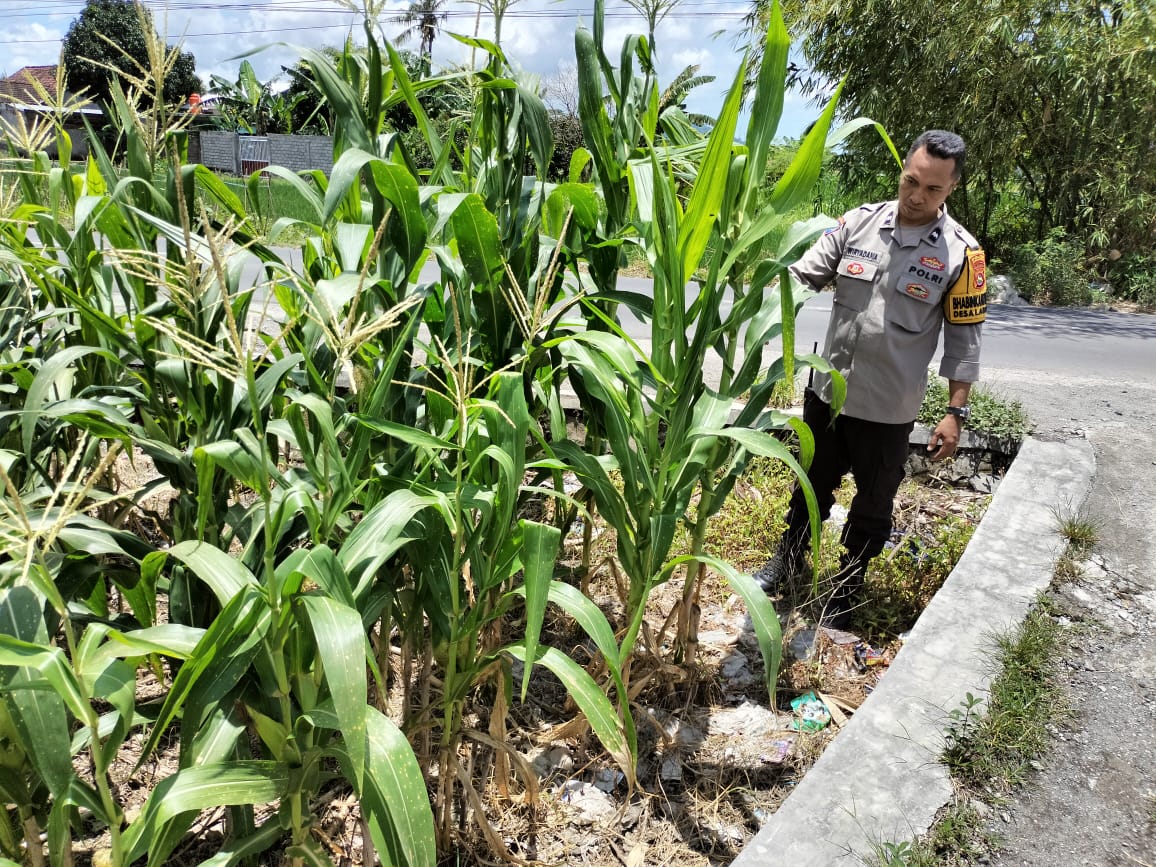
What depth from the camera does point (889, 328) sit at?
2.60 meters

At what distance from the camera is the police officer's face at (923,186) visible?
2.40 metres

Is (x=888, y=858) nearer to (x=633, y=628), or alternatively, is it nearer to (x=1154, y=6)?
(x=633, y=628)

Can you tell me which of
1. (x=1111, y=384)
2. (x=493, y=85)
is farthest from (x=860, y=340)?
(x=1111, y=384)

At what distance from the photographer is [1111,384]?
18.1 ft

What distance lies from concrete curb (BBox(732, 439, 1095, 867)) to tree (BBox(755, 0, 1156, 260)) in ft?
32.9

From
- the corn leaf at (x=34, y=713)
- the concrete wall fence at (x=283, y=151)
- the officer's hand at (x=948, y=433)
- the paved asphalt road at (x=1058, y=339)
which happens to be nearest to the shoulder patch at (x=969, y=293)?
the officer's hand at (x=948, y=433)

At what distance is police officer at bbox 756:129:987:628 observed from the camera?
8.29ft

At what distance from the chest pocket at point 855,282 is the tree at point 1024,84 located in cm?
989

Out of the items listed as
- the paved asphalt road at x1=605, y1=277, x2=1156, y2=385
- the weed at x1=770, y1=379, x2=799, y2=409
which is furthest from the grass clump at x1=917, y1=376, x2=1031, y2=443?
the paved asphalt road at x1=605, y1=277, x2=1156, y2=385

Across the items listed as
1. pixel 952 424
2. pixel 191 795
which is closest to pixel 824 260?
pixel 952 424

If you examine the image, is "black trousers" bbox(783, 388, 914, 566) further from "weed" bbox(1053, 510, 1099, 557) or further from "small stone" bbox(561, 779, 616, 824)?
"small stone" bbox(561, 779, 616, 824)

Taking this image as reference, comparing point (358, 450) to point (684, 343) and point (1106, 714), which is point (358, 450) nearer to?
point (684, 343)

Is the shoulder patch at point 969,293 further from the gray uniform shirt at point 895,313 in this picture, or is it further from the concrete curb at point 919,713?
the concrete curb at point 919,713

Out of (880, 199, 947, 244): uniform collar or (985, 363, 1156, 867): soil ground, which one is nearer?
(985, 363, 1156, 867): soil ground
